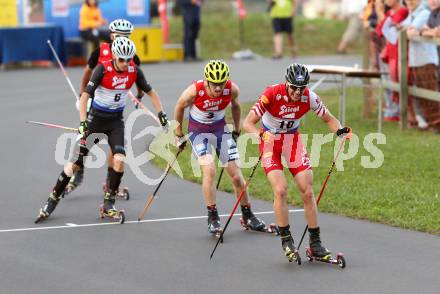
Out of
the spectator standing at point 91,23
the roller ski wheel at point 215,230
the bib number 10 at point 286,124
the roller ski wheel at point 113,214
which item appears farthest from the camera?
the spectator standing at point 91,23

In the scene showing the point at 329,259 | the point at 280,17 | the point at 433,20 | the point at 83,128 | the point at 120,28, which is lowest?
the point at 329,259

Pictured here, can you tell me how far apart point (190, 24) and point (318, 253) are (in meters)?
20.5

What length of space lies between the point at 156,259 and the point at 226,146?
1826 mm

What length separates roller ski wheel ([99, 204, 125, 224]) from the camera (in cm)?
1196

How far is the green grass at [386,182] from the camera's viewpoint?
12.1 meters

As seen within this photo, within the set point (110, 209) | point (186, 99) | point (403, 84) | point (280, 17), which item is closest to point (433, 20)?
point (403, 84)

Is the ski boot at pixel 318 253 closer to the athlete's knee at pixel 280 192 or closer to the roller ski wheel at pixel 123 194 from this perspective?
the athlete's knee at pixel 280 192

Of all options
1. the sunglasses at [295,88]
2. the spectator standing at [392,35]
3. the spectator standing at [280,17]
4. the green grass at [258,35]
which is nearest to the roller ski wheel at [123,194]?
the sunglasses at [295,88]

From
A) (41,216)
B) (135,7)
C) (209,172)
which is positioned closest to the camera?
(209,172)

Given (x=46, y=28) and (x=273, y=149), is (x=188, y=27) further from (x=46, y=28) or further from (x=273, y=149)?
(x=273, y=149)

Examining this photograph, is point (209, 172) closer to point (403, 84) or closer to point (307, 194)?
point (307, 194)

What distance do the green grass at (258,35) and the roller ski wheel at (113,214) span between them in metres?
20.4

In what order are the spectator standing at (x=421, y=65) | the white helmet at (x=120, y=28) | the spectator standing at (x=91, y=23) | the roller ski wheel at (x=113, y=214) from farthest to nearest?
the spectator standing at (x=91, y=23) → the spectator standing at (x=421, y=65) → the white helmet at (x=120, y=28) → the roller ski wheel at (x=113, y=214)

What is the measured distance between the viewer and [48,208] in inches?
475
